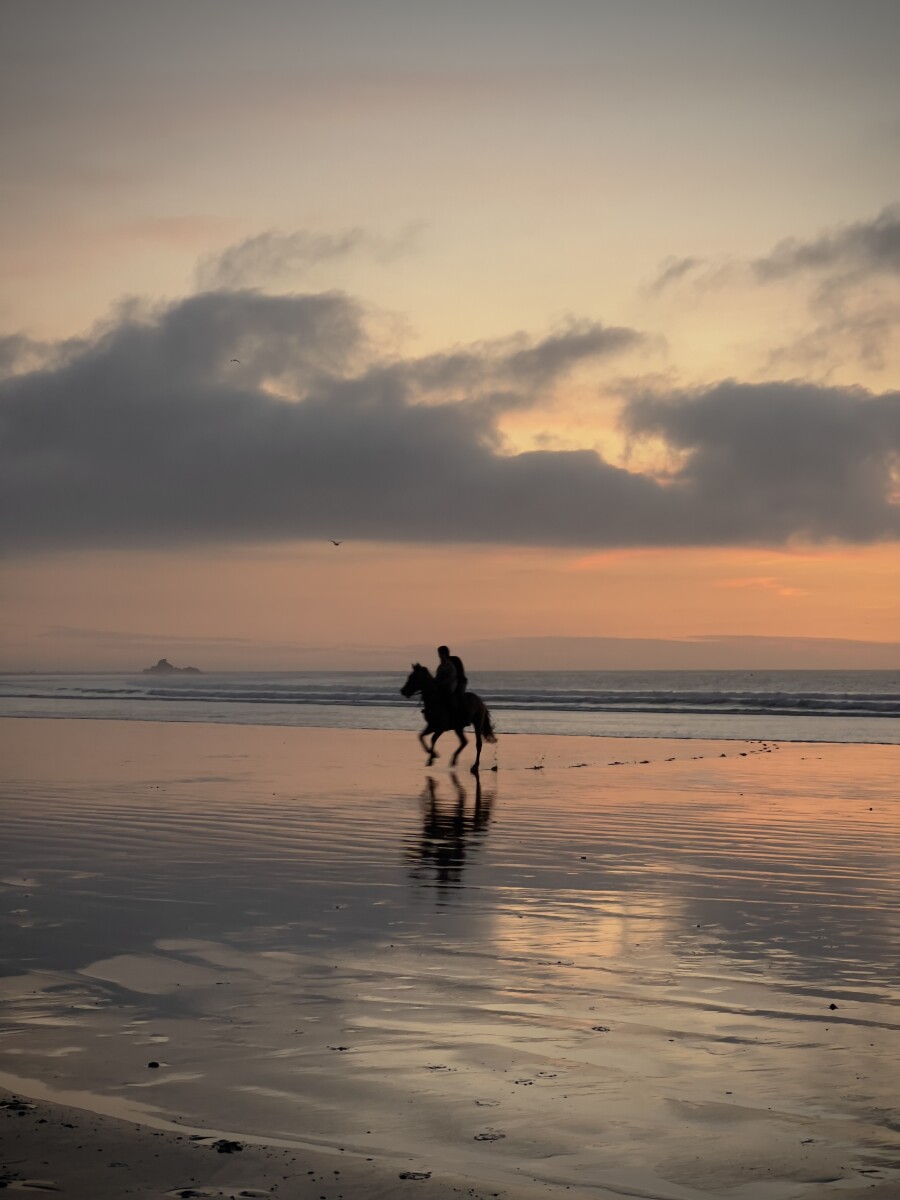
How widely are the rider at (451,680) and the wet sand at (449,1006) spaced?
326 inches

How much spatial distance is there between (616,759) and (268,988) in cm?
1971

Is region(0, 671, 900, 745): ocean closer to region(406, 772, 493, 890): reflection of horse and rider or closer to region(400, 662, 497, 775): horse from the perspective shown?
region(400, 662, 497, 775): horse

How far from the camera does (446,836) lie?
1390 cm

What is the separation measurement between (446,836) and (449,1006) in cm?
722

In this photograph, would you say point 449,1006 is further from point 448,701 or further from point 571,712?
point 571,712

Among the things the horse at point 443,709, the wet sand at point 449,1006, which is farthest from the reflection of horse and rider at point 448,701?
the wet sand at point 449,1006

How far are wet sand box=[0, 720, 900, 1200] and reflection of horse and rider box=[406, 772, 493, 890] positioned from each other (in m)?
0.07

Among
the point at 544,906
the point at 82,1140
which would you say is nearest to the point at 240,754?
the point at 544,906

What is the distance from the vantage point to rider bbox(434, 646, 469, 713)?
2375cm

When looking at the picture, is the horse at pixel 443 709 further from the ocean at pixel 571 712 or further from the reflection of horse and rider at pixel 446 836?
the ocean at pixel 571 712

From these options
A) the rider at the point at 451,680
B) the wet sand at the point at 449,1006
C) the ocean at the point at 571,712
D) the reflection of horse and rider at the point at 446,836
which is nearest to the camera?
the wet sand at the point at 449,1006

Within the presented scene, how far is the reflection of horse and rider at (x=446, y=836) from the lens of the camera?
11.4 m

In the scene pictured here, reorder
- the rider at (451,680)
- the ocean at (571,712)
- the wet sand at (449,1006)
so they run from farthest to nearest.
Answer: the ocean at (571,712) < the rider at (451,680) < the wet sand at (449,1006)

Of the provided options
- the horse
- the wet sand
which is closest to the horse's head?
the horse
